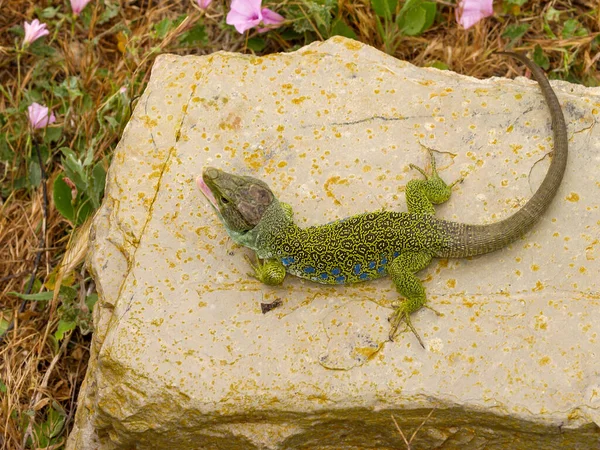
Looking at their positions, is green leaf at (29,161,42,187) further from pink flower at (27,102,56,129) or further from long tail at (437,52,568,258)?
long tail at (437,52,568,258)

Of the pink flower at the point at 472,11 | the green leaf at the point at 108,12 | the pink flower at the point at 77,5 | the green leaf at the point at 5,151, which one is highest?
the pink flower at the point at 472,11

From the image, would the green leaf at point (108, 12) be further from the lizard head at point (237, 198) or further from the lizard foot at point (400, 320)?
the lizard foot at point (400, 320)

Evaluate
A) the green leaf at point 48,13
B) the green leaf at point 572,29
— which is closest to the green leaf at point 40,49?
the green leaf at point 48,13

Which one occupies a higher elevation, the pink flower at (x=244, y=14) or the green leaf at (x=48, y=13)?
the pink flower at (x=244, y=14)

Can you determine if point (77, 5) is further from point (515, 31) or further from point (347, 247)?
point (515, 31)

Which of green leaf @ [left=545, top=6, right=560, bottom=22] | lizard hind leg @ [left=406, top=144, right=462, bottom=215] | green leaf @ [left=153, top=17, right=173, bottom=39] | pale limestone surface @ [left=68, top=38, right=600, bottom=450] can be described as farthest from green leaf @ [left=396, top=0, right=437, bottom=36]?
green leaf @ [left=153, top=17, right=173, bottom=39]

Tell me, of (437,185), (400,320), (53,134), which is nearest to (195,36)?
(53,134)
